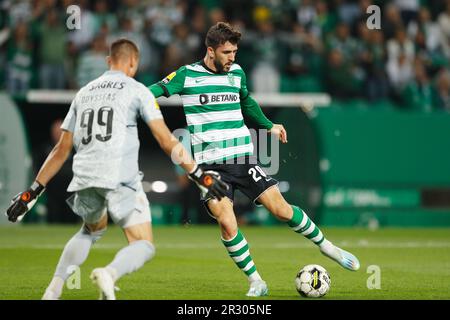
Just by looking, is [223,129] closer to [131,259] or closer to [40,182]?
[40,182]

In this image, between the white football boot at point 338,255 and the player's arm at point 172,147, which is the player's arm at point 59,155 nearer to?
the player's arm at point 172,147

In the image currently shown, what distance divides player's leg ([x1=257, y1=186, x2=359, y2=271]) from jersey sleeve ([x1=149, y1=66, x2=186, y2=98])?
1249 mm

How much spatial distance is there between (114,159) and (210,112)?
73.4 inches

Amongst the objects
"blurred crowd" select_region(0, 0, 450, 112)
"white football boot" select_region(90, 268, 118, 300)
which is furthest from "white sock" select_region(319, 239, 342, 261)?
"blurred crowd" select_region(0, 0, 450, 112)

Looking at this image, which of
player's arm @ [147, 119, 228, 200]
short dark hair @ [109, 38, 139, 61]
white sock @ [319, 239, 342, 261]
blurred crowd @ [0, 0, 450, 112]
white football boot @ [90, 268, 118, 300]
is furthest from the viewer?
blurred crowd @ [0, 0, 450, 112]

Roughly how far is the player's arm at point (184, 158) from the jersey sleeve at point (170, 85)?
5.01 ft

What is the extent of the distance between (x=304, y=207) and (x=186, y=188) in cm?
221

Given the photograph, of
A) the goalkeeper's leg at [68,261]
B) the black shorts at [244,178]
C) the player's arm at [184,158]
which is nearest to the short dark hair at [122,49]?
the player's arm at [184,158]

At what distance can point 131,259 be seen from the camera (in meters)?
7.49

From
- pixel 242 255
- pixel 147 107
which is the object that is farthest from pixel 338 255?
pixel 147 107

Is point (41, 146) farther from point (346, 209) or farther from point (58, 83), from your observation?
point (346, 209)

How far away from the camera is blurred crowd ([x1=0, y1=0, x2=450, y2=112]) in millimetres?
18047

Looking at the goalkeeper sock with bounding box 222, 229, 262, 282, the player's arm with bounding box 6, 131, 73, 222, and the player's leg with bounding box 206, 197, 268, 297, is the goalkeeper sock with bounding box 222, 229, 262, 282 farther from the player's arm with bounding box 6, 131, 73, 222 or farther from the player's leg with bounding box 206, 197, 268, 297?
the player's arm with bounding box 6, 131, 73, 222

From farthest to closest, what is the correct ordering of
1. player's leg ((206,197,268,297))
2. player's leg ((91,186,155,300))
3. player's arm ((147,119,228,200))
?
1. player's leg ((206,197,268,297))
2. player's arm ((147,119,228,200))
3. player's leg ((91,186,155,300))
